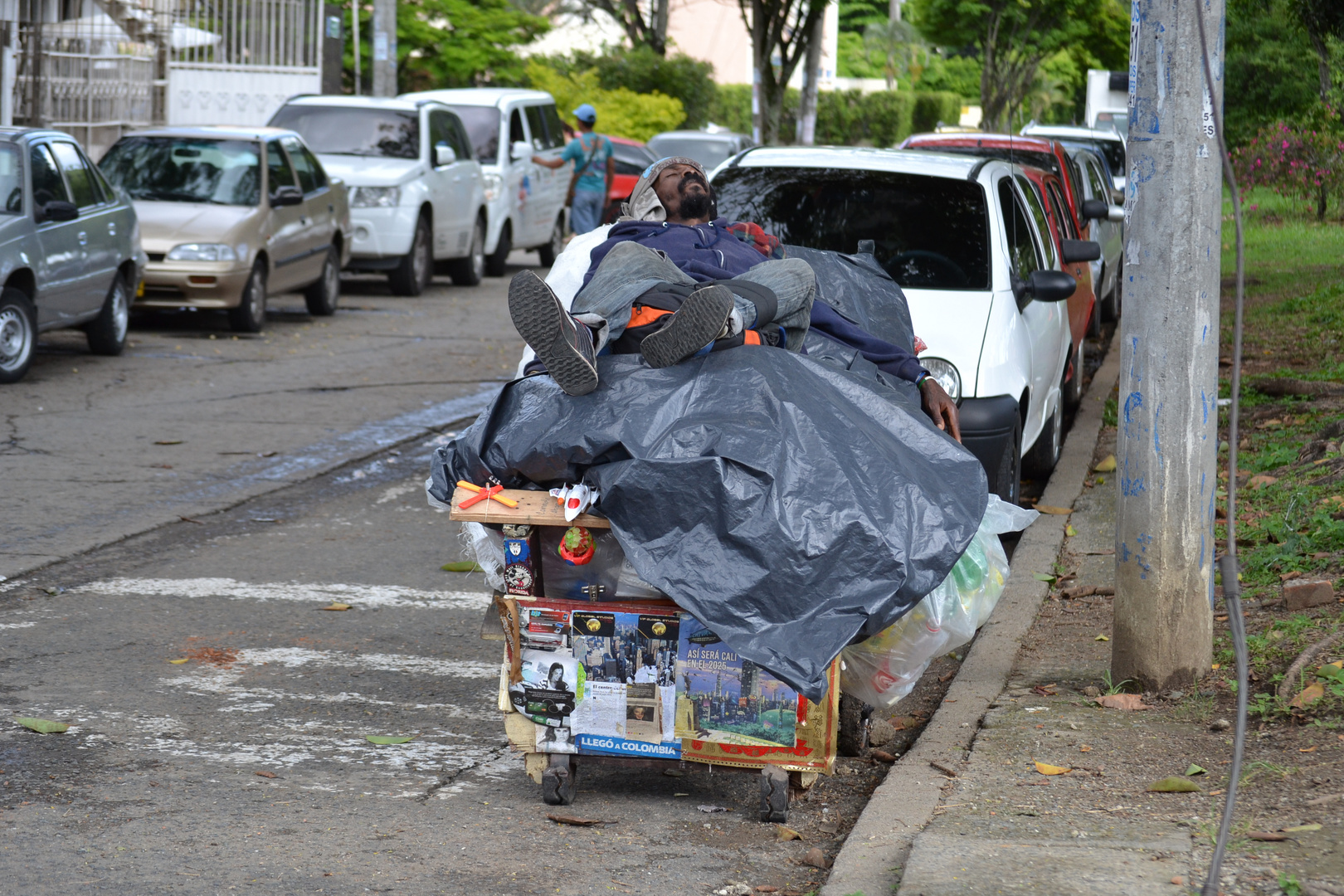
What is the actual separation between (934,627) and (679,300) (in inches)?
46.5

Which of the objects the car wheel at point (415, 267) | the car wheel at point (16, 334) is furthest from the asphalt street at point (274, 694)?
the car wheel at point (415, 267)

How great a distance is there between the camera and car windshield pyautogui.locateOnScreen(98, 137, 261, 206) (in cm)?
1455

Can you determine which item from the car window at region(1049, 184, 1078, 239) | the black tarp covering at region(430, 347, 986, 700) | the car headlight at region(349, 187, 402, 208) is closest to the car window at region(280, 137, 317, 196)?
the car headlight at region(349, 187, 402, 208)

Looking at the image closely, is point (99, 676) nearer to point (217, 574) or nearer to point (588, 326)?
point (217, 574)

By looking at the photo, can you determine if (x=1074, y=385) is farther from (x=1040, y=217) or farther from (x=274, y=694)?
(x=274, y=694)

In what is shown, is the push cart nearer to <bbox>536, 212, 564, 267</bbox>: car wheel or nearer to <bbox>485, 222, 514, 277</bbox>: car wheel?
<bbox>485, 222, 514, 277</bbox>: car wheel

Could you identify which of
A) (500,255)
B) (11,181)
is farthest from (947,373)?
(500,255)

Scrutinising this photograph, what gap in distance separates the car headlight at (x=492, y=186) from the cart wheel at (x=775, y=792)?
50.3 feet

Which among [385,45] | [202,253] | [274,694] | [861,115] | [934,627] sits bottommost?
[274,694]

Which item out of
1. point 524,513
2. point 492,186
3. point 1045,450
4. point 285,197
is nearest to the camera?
point 524,513

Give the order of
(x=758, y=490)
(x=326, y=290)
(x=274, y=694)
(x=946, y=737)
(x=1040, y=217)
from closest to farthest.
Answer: (x=758, y=490) → (x=946, y=737) → (x=274, y=694) → (x=1040, y=217) → (x=326, y=290)

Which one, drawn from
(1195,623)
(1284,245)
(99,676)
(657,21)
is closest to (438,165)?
(1284,245)

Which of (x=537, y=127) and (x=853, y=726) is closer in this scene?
(x=853, y=726)

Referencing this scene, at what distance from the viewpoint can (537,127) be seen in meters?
21.0
